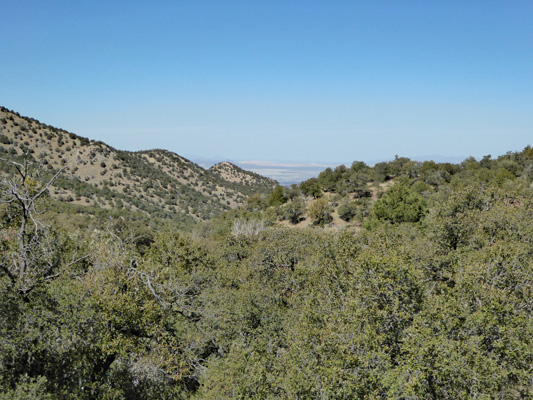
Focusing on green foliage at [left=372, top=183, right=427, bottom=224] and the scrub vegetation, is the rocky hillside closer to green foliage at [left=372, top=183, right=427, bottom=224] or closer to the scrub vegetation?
the scrub vegetation

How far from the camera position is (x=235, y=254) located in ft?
125

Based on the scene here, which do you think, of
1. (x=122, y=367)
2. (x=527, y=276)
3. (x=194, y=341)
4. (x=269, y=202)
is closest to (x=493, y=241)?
(x=527, y=276)

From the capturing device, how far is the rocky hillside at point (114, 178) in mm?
66750

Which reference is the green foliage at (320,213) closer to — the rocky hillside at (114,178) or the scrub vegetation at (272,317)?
the scrub vegetation at (272,317)

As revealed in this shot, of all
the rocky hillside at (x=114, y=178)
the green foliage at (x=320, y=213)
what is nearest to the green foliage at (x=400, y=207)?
the green foliage at (x=320, y=213)

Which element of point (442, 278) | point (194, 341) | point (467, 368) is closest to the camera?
point (467, 368)

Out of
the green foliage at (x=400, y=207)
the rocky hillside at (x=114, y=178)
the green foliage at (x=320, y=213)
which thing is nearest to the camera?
the green foliage at (x=400, y=207)

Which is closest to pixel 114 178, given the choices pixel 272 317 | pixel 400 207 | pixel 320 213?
pixel 320 213

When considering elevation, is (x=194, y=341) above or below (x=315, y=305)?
below

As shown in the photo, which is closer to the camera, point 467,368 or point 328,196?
point 467,368

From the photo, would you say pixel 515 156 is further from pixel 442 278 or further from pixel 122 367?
pixel 122 367

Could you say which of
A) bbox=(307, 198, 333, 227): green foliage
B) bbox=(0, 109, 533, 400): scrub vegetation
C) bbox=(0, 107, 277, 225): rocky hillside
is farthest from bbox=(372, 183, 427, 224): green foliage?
bbox=(0, 107, 277, 225): rocky hillside

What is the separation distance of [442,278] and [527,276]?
562cm

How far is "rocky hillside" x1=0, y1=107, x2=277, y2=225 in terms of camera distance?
66750 millimetres
